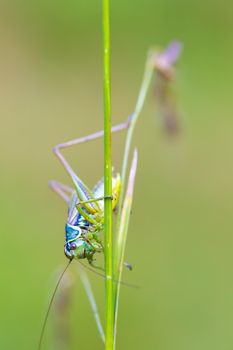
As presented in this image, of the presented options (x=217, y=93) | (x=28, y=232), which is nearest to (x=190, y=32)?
(x=217, y=93)

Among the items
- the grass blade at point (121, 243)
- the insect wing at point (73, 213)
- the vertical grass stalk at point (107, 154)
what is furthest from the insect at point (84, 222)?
the vertical grass stalk at point (107, 154)

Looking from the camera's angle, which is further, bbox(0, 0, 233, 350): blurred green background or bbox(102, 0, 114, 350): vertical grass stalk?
bbox(0, 0, 233, 350): blurred green background

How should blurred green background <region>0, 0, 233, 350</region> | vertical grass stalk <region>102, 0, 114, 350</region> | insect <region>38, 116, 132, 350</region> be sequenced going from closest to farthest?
1. vertical grass stalk <region>102, 0, 114, 350</region>
2. insect <region>38, 116, 132, 350</region>
3. blurred green background <region>0, 0, 233, 350</region>

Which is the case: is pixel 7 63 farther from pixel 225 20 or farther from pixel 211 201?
pixel 211 201

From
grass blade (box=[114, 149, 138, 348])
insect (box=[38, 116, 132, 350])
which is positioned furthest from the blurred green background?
grass blade (box=[114, 149, 138, 348])

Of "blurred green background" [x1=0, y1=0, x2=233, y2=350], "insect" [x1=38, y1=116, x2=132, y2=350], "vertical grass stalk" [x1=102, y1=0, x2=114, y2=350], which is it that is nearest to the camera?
"vertical grass stalk" [x1=102, y1=0, x2=114, y2=350]

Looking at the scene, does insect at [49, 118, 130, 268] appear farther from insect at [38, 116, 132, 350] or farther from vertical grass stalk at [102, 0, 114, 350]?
vertical grass stalk at [102, 0, 114, 350]

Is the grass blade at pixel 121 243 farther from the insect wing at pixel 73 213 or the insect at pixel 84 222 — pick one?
the insect wing at pixel 73 213

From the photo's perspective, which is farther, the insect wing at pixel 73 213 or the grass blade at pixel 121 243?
the insect wing at pixel 73 213

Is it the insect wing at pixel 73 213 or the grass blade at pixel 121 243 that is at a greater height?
the insect wing at pixel 73 213

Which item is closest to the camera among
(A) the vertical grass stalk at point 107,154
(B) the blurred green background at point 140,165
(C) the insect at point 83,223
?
(A) the vertical grass stalk at point 107,154
